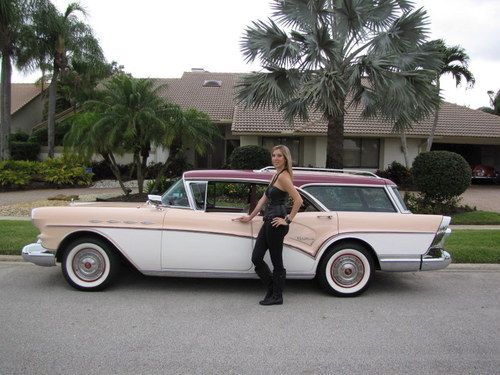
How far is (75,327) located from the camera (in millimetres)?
4539

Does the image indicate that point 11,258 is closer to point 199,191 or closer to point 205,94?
point 199,191

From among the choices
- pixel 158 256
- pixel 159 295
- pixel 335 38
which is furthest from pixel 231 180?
pixel 335 38

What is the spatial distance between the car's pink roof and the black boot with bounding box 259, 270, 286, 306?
1.16m

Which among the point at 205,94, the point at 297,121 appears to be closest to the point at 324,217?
the point at 297,121

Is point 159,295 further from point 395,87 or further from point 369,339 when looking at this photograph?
point 395,87

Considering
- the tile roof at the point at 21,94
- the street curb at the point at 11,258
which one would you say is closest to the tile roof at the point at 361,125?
the street curb at the point at 11,258

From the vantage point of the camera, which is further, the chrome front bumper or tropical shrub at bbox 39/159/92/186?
tropical shrub at bbox 39/159/92/186

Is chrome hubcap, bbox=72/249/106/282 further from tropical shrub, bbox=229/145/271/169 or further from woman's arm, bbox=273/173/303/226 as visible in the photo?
tropical shrub, bbox=229/145/271/169

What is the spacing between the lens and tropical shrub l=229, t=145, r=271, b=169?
15.1 m

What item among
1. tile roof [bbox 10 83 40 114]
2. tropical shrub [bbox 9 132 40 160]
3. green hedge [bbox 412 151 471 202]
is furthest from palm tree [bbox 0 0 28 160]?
green hedge [bbox 412 151 471 202]

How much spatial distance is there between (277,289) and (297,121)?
56.3 ft

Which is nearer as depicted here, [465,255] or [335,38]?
[465,255]

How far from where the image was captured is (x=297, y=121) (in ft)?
71.9

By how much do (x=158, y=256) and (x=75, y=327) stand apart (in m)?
1.30
